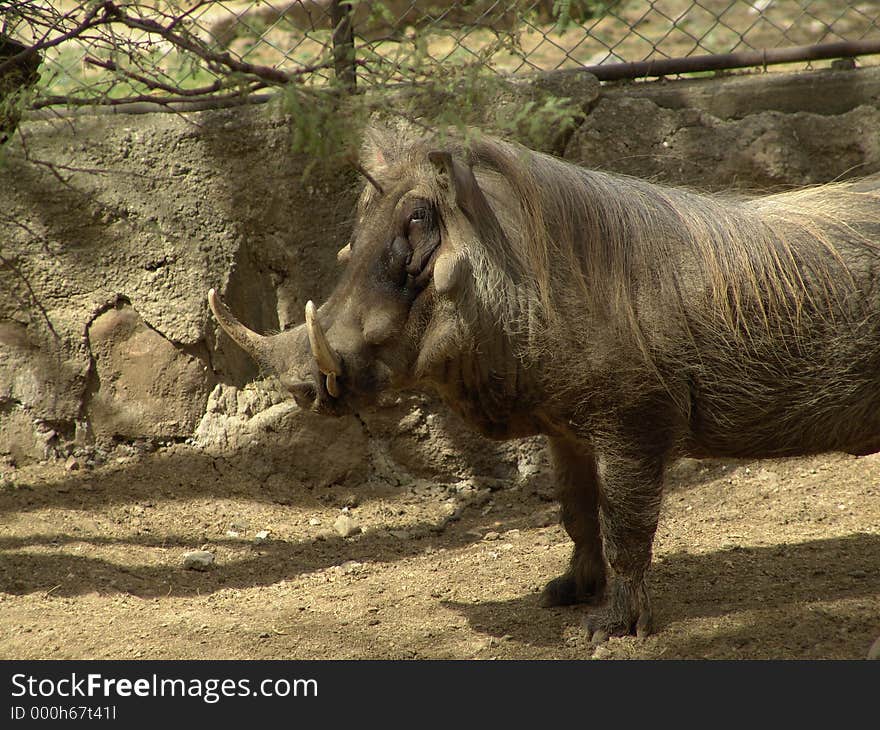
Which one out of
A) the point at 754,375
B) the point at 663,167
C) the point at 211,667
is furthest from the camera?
the point at 663,167

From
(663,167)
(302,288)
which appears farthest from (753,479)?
(302,288)

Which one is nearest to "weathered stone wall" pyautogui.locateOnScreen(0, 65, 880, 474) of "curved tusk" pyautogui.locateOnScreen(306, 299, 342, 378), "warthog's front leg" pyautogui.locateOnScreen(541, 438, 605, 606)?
"warthog's front leg" pyautogui.locateOnScreen(541, 438, 605, 606)

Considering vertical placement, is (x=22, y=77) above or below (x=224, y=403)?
above

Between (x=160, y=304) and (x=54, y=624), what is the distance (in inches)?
58.1

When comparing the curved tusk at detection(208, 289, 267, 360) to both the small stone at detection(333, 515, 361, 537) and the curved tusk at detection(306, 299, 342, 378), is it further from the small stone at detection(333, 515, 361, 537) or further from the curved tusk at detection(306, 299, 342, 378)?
the small stone at detection(333, 515, 361, 537)

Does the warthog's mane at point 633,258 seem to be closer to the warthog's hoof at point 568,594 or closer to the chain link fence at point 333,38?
the chain link fence at point 333,38

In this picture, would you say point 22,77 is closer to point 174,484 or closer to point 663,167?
point 174,484

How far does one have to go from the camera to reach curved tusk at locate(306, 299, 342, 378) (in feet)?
8.66

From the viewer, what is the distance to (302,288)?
4.23m

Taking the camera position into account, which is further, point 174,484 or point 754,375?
point 174,484

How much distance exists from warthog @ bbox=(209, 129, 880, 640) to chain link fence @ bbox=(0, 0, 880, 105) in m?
0.38

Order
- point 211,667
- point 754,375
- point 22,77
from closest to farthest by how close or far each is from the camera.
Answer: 1. point 211,667
2. point 754,375
3. point 22,77

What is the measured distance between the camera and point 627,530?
2.96m

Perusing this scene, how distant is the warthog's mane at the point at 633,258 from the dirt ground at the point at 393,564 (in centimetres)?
87
